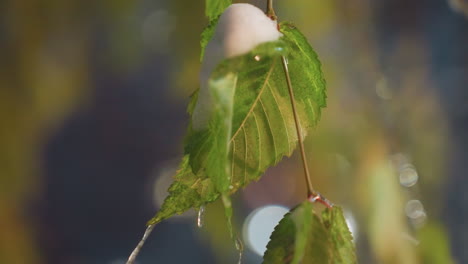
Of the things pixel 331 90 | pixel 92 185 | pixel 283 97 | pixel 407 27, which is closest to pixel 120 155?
pixel 92 185

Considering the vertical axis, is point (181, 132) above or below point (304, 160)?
below

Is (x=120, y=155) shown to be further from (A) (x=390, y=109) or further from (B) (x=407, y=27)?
(B) (x=407, y=27)

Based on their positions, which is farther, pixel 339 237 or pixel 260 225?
pixel 260 225

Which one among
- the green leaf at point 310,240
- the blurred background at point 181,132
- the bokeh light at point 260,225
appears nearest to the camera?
A: the green leaf at point 310,240

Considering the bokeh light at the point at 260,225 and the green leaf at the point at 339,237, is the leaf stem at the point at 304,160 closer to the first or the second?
the green leaf at the point at 339,237

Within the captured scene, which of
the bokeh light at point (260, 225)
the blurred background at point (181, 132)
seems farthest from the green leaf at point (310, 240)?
the bokeh light at point (260, 225)

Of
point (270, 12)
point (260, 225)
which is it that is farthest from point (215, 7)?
point (260, 225)

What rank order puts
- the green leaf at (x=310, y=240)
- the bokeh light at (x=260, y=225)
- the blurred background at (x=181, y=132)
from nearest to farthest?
the green leaf at (x=310, y=240)
the blurred background at (x=181, y=132)
the bokeh light at (x=260, y=225)

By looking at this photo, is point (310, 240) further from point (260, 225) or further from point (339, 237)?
point (260, 225)
